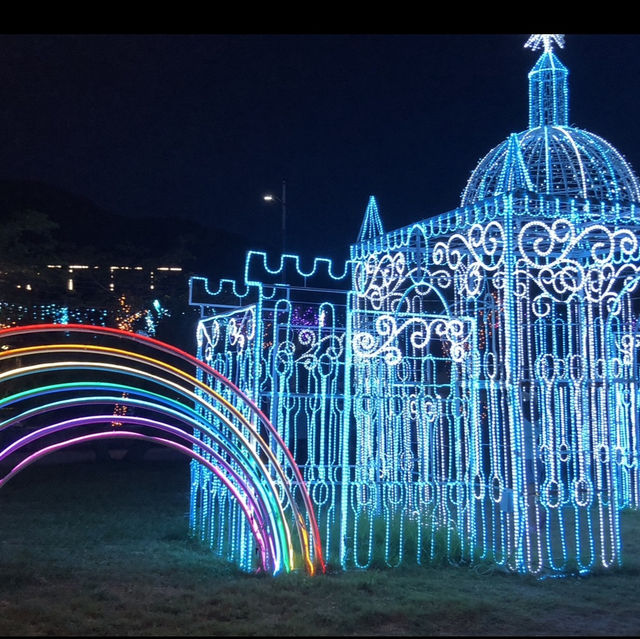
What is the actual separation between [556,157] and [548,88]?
1002mm

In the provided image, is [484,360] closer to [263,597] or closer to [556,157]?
[556,157]

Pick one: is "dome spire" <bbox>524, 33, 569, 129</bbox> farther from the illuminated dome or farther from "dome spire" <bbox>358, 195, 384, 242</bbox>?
"dome spire" <bbox>358, 195, 384, 242</bbox>

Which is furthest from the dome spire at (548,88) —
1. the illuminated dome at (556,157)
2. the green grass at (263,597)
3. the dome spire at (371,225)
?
the green grass at (263,597)

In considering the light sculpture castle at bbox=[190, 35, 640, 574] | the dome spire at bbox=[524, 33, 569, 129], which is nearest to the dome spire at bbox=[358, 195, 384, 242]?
the light sculpture castle at bbox=[190, 35, 640, 574]

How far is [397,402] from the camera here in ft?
38.6

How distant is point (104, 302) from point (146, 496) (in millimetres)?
6545

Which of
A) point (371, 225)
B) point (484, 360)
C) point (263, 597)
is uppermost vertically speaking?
point (371, 225)

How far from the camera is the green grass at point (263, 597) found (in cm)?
591

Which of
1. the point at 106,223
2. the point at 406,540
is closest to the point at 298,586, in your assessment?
the point at 406,540

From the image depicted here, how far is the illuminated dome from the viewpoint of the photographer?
923 cm

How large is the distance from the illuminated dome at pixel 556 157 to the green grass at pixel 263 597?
3810 millimetres

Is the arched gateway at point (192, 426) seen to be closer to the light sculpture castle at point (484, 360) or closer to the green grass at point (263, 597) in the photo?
the green grass at point (263, 597)

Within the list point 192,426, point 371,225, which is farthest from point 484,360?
point 192,426

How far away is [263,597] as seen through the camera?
664 centimetres
